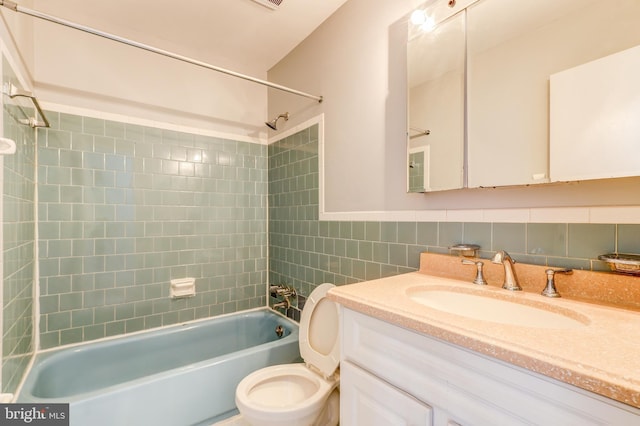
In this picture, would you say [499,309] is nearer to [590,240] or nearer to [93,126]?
[590,240]

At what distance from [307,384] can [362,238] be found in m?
0.87

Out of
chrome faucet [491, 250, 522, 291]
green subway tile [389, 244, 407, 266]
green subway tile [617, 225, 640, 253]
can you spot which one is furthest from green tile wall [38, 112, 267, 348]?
green subway tile [617, 225, 640, 253]

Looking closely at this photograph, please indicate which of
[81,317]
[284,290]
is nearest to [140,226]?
[81,317]

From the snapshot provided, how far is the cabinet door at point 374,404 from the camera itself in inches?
30.8

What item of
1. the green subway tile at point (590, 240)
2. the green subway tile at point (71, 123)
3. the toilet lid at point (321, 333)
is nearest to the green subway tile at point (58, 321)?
the green subway tile at point (71, 123)

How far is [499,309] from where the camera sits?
3.35 feet

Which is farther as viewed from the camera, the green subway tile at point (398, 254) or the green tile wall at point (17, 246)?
the green subway tile at point (398, 254)

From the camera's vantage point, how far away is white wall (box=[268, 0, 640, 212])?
4.46 ft

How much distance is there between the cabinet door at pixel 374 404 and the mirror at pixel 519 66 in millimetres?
839

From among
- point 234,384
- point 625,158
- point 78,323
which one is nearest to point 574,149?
point 625,158

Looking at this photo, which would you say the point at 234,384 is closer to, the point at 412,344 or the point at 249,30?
the point at 412,344

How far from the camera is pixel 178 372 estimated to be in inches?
60.7

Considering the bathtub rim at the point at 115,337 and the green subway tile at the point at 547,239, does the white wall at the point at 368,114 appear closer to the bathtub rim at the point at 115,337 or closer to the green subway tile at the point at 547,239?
the green subway tile at the point at 547,239

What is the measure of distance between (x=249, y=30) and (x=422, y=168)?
1.63 m
